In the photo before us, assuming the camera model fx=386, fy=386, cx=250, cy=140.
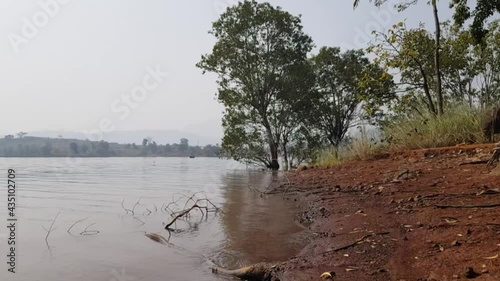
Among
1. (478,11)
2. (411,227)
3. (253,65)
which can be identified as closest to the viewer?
(411,227)

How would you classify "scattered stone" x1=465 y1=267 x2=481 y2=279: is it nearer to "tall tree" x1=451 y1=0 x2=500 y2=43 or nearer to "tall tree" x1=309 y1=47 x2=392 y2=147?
"tall tree" x1=451 y1=0 x2=500 y2=43

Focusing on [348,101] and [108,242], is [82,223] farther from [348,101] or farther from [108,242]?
[348,101]

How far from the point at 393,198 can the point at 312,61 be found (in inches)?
885

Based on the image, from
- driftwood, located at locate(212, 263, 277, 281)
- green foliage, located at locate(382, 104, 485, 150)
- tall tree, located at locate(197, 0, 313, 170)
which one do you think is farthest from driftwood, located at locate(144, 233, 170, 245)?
tall tree, located at locate(197, 0, 313, 170)

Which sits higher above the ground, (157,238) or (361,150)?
(361,150)

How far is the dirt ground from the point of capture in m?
2.70

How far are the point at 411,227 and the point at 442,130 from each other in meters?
6.41

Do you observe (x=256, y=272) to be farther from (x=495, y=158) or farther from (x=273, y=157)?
(x=273, y=157)

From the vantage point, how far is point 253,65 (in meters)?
23.5

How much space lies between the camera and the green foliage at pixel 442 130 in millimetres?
8820

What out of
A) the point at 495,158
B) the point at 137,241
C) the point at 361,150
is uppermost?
the point at 361,150

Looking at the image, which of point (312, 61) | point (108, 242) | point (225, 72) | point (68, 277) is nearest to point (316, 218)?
point (108, 242)

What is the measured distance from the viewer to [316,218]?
5332 millimetres

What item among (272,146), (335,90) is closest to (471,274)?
(272,146)
